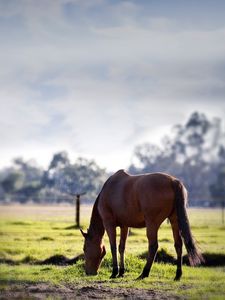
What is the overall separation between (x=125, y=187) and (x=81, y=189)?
55503 mm

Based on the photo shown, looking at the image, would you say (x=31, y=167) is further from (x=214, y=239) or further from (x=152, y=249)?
(x=152, y=249)

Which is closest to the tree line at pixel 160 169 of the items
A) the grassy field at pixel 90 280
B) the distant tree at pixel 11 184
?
the distant tree at pixel 11 184

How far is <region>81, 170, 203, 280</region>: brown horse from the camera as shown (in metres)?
10.9

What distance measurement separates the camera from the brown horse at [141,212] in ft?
35.9

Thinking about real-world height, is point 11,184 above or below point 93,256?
above

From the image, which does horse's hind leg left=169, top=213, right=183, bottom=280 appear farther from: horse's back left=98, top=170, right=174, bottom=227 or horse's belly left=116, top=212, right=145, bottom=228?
horse's belly left=116, top=212, right=145, bottom=228

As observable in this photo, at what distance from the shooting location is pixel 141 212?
1143 cm

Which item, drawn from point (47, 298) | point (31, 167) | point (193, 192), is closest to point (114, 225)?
point (47, 298)

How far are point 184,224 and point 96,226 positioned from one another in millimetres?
2531

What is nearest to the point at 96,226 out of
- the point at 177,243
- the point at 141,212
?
the point at 141,212

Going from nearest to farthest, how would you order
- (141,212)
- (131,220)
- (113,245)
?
(141,212), (131,220), (113,245)

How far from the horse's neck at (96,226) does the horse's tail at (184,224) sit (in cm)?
233

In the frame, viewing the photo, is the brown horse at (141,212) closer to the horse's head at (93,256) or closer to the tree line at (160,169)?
the horse's head at (93,256)

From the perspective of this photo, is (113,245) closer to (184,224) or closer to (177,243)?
(177,243)
